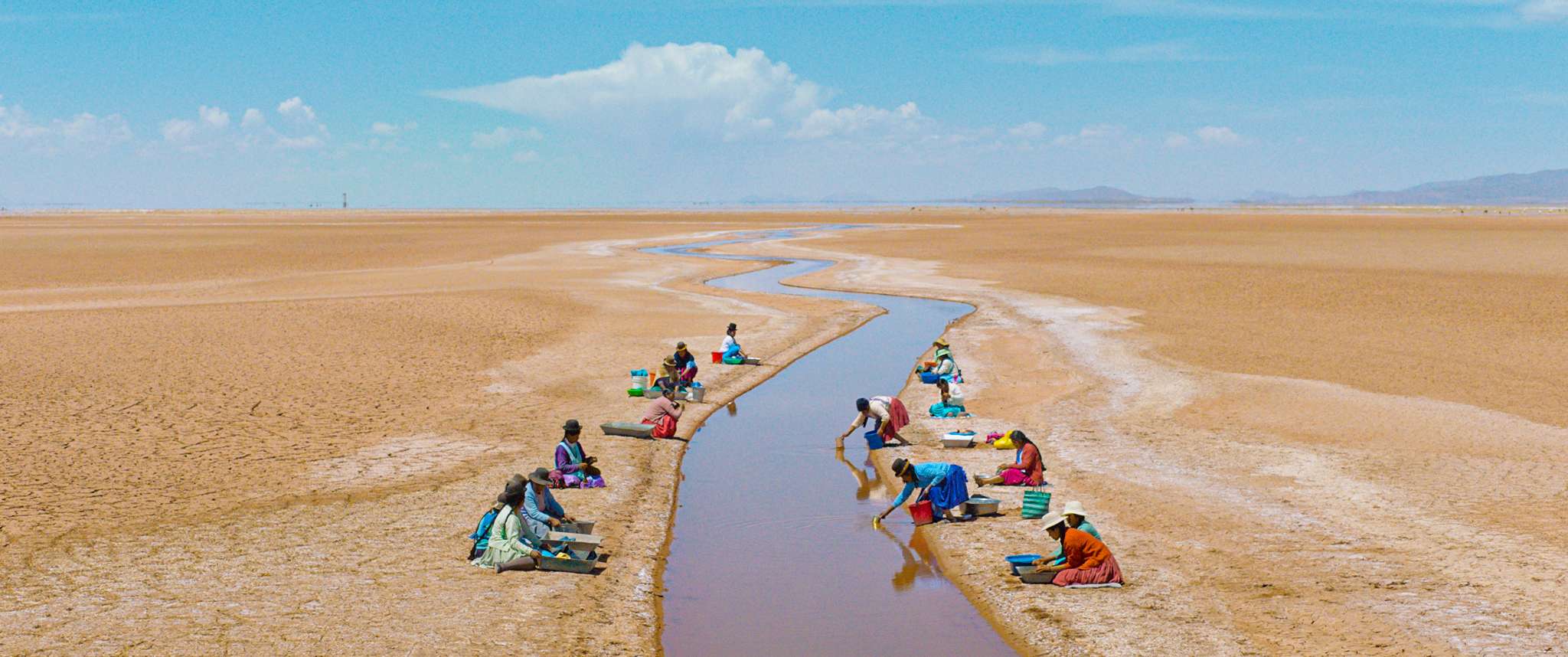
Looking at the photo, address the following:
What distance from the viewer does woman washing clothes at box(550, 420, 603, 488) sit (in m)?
18.0

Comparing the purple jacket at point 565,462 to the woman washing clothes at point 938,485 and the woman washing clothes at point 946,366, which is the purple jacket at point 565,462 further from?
the woman washing clothes at point 946,366

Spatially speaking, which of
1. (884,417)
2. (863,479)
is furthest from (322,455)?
(884,417)

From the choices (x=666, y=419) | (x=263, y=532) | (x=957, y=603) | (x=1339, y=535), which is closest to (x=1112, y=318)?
(x=666, y=419)

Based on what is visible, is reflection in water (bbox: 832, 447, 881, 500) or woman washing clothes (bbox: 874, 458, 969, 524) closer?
woman washing clothes (bbox: 874, 458, 969, 524)

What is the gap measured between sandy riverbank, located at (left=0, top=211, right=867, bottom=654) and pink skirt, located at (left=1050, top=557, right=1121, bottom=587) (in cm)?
483

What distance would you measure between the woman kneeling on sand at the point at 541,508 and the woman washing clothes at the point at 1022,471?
21.6 feet

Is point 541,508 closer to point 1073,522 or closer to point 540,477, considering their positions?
point 540,477

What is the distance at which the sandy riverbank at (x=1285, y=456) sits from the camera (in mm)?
12664

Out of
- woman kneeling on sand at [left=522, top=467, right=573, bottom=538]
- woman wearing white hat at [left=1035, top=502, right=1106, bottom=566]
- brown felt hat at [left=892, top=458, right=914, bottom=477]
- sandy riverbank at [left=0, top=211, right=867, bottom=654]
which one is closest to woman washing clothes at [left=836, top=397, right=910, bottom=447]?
sandy riverbank at [left=0, top=211, right=867, bottom=654]

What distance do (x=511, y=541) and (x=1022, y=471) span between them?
799 centimetres

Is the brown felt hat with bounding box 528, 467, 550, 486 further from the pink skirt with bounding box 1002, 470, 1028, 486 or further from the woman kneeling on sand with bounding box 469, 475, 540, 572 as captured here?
the pink skirt with bounding box 1002, 470, 1028, 486

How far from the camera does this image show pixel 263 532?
1523cm

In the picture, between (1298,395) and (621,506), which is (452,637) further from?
(1298,395)

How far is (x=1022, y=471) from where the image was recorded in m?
18.0
